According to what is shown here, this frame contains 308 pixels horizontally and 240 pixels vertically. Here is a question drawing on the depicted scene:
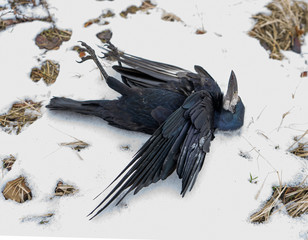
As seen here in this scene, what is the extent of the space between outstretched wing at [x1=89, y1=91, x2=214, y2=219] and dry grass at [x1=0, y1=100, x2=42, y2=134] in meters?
0.91

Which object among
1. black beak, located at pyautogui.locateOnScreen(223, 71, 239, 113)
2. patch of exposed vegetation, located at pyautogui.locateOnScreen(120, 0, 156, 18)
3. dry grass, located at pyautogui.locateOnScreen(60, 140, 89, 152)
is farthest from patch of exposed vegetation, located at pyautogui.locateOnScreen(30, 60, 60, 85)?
black beak, located at pyautogui.locateOnScreen(223, 71, 239, 113)

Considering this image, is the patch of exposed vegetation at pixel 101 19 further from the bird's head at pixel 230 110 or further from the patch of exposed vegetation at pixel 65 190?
the patch of exposed vegetation at pixel 65 190

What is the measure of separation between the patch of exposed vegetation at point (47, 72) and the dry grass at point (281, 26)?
1.78 m

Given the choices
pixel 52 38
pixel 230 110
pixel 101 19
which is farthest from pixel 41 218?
pixel 101 19

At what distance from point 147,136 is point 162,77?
438 mm

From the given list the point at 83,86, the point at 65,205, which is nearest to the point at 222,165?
the point at 65,205

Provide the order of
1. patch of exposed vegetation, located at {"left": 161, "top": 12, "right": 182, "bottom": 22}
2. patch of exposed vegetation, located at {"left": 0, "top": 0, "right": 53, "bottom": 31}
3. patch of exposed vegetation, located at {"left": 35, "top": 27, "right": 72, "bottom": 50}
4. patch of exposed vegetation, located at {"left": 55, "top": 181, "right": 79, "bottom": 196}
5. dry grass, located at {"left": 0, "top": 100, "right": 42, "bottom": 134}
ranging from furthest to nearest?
patch of exposed vegetation, located at {"left": 161, "top": 12, "right": 182, "bottom": 22} < patch of exposed vegetation, located at {"left": 0, "top": 0, "right": 53, "bottom": 31} < patch of exposed vegetation, located at {"left": 35, "top": 27, "right": 72, "bottom": 50} < dry grass, located at {"left": 0, "top": 100, "right": 42, "bottom": 134} < patch of exposed vegetation, located at {"left": 55, "top": 181, "right": 79, "bottom": 196}

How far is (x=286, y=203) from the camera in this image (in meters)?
2.07

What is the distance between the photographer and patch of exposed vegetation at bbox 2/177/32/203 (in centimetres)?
204

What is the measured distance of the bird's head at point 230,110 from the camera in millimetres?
2279

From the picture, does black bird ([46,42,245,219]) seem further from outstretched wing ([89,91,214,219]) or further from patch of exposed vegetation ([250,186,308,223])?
patch of exposed vegetation ([250,186,308,223])

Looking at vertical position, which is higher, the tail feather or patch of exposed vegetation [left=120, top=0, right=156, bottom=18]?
patch of exposed vegetation [left=120, top=0, right=156, bottom=18]

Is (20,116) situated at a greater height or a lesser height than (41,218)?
greater

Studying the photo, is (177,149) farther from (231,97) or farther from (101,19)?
(101,19)
